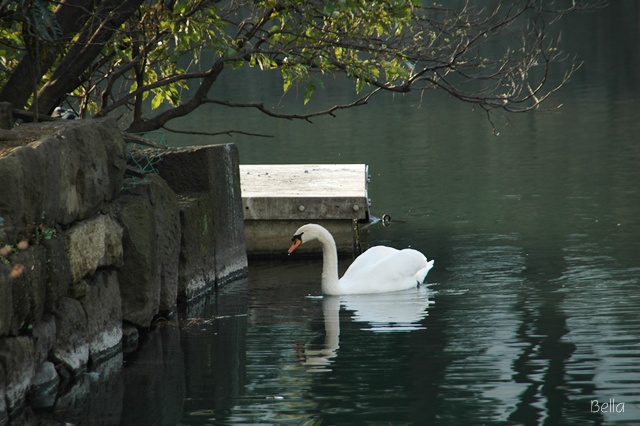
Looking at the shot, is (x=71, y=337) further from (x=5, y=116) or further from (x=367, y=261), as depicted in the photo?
(x=367, y=261)

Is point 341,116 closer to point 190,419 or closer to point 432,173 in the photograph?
point 432,173

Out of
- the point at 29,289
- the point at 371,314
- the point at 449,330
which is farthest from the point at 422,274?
the point at 29,289

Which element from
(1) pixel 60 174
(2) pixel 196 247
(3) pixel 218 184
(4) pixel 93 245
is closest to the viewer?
(1) pixel 60 174

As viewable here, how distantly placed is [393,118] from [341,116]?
2.39 metres

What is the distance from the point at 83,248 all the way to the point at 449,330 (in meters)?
3.44

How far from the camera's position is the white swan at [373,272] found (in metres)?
13.0

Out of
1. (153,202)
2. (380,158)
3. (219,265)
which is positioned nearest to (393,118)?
(380,158)

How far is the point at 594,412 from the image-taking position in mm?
8047

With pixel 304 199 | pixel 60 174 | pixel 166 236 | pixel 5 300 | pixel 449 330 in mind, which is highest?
pixel 60 174

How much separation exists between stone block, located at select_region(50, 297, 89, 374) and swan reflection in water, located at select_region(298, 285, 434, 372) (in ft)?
5.94

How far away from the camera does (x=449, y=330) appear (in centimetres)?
1090

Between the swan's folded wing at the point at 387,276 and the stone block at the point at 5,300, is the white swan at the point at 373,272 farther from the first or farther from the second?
the stone block at the point at 5,300

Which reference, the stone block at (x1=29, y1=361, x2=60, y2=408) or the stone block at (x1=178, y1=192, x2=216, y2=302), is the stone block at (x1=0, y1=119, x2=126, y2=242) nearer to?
the stone block at (x1=29, y1=361, x2=60, y2=408)

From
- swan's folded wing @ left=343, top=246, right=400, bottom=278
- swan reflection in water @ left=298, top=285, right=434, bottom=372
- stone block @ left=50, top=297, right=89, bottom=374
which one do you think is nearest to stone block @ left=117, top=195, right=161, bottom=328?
stone block @ left=50, top=297, right=89, bottom=374
